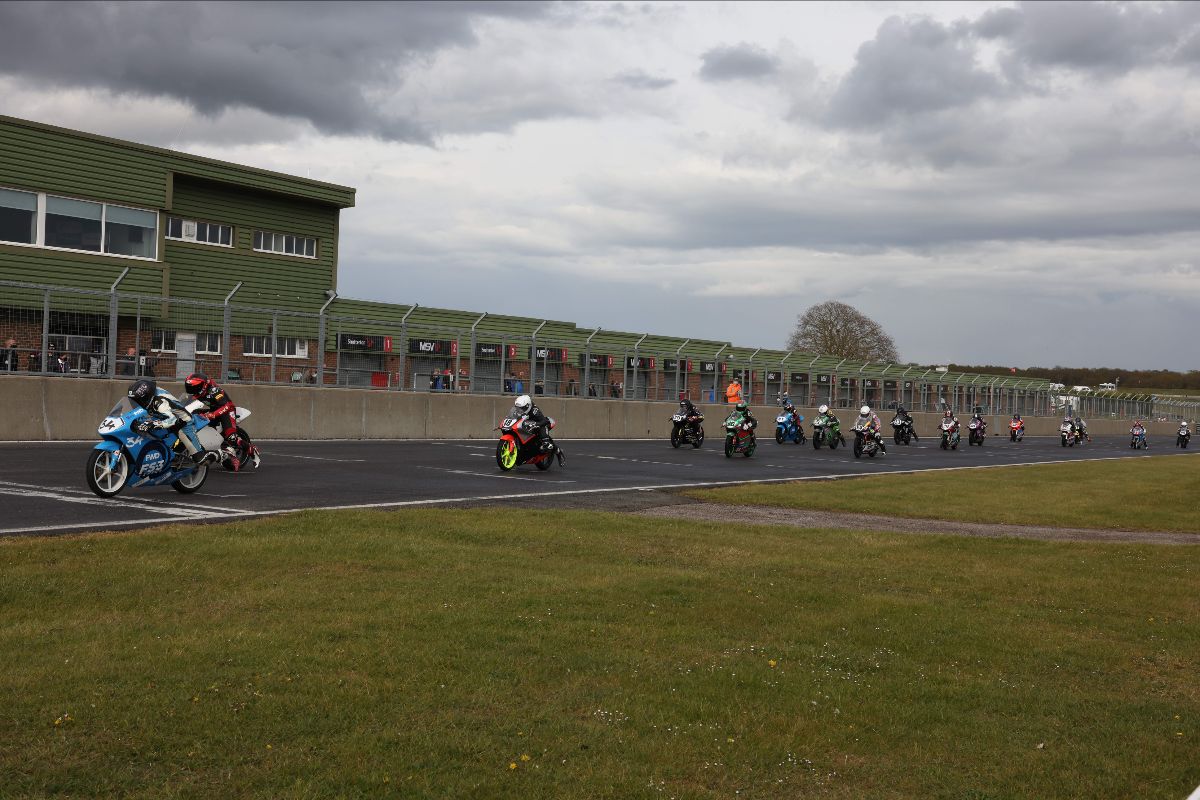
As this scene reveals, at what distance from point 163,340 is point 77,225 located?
714 inches

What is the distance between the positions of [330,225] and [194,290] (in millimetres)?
7403

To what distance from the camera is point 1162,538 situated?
14289 mm

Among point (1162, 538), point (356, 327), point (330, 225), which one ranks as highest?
point (330, 225)

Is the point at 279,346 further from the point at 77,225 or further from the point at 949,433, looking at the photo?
the point at 949,433

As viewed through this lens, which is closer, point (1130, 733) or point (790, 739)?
point (790, 739)

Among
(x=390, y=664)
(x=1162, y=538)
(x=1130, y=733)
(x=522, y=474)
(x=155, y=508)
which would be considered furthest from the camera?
(x=522, y=474)

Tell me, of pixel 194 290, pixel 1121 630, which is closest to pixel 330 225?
pixel 194 290

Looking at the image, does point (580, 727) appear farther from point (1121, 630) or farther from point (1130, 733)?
point (1121, 630)

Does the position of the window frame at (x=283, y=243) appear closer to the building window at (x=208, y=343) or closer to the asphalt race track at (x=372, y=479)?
the asphalt race track at (x=372, y=479)

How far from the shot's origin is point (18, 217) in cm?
3806

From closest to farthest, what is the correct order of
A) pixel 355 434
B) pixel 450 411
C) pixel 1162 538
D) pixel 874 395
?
pixel 1162 538, pixel 355 434, pixel 450 411, pixel 874 395

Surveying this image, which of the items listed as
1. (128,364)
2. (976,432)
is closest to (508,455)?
(128,364)

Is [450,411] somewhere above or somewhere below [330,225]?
below

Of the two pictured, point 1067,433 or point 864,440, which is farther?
point 1067,433
